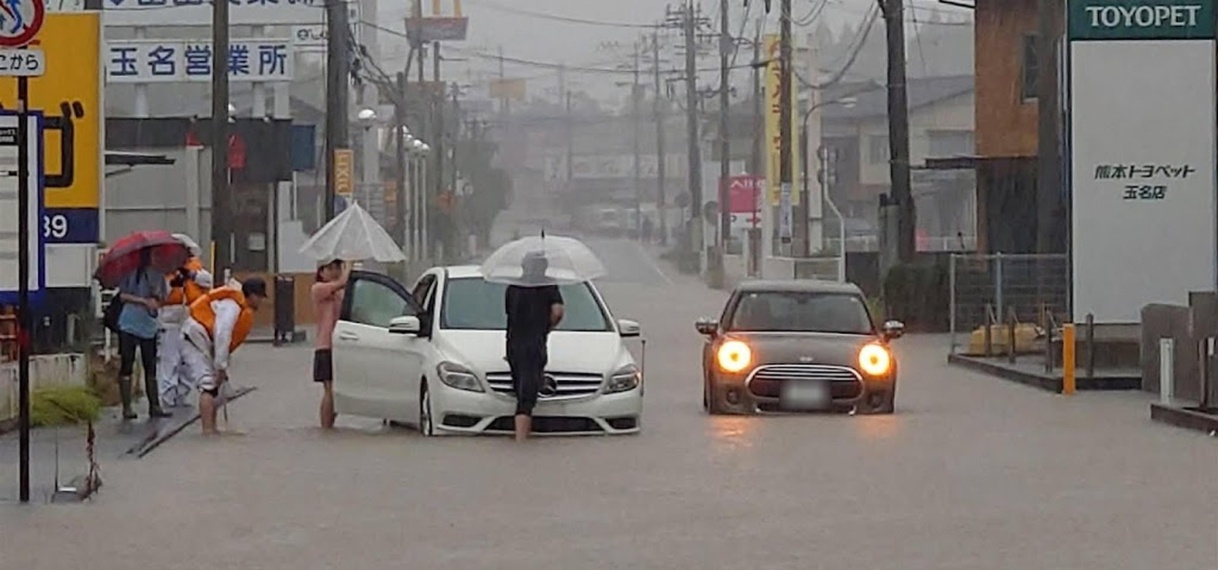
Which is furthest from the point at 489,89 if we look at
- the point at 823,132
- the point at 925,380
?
the point at 925,380

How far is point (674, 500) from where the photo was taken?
14375 millimetres

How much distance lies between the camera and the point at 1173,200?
26406mm

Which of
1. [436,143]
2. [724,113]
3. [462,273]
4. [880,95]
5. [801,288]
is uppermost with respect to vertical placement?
[880,95]

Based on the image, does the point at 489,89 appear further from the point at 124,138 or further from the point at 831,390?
the point at 831,390

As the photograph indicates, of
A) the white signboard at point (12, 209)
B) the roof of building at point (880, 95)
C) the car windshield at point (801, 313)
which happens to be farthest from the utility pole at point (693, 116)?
the white signboard at point (12, 209)

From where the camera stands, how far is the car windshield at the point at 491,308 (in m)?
19.9

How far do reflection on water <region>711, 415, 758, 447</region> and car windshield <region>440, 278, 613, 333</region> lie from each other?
4.59 ft

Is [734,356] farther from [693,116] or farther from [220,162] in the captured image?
[693,116]

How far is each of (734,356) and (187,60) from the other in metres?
28.4

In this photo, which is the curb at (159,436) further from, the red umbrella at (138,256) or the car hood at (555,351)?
the car hood at (555,351)

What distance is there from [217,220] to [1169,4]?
53.1 feet

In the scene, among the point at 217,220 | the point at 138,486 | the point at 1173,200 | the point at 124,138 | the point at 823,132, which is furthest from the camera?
the point at 823,132

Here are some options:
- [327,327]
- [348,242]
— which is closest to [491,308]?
[327,327]

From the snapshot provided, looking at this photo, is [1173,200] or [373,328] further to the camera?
[1173,200]
